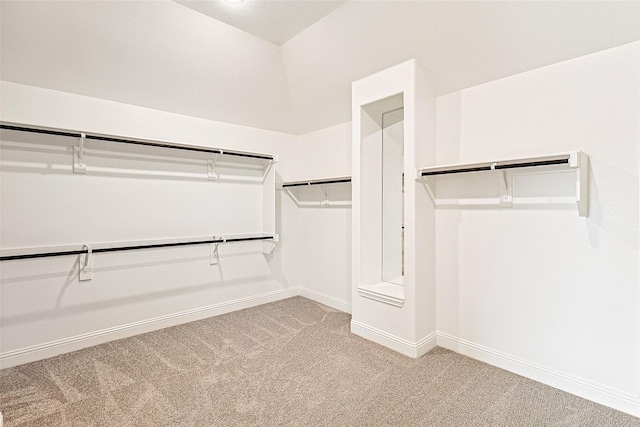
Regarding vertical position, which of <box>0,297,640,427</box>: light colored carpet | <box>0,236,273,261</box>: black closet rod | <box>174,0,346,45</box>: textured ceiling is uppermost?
<box>174,0,346,45</box>: textured ceiling

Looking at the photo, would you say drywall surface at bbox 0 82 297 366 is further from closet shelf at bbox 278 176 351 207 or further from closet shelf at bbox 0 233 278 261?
closet shelf at bbox 278 176 351 207

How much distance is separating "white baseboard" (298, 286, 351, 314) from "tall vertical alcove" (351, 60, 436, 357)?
1.88 ft

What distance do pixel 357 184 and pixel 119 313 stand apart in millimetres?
2286

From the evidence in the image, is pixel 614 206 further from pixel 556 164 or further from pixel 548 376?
pixel 548 376

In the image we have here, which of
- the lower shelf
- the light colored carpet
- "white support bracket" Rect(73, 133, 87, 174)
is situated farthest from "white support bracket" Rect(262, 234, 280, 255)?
"white support bracket" Rect(73, 133, 87, 174)

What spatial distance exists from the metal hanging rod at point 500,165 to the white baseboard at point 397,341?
4.07 ft

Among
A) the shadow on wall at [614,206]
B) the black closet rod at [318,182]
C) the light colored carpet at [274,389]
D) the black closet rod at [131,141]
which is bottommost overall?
the light colored carpet at [274,389]

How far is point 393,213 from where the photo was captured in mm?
2887

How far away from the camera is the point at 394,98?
257cm

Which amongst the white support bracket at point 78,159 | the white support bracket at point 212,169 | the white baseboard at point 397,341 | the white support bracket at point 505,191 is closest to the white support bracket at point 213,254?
the white support bracket at point 212,169

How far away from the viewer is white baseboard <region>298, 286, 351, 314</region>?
11.1 ft

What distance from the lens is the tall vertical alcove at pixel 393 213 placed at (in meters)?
A: 2.38

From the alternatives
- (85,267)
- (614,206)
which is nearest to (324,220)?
(85,267)

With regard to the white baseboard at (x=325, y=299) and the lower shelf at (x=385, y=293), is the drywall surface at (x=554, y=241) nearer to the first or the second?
the lower shelf at (x=385, y=293)
